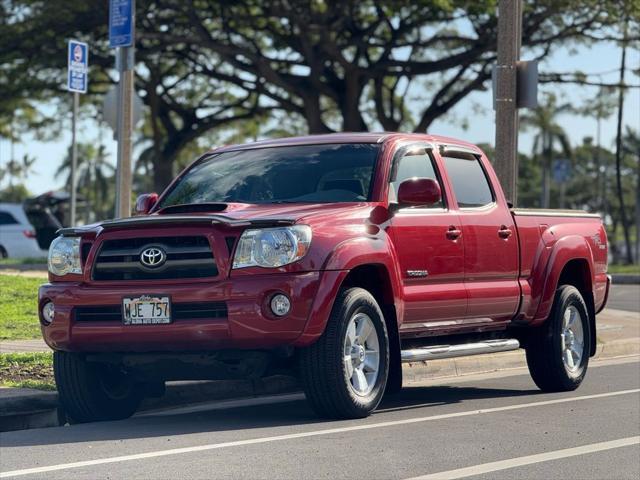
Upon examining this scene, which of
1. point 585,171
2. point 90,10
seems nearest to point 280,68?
point 90,10

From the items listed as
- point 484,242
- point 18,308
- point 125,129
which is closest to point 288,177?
point 484,242

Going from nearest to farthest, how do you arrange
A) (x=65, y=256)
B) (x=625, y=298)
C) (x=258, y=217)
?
(x=258, y=217), (x=65, y=256), (x=625, y=298)

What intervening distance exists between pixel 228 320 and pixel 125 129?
7.79 meters

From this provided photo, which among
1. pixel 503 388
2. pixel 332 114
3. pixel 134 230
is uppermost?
pixel 332 114

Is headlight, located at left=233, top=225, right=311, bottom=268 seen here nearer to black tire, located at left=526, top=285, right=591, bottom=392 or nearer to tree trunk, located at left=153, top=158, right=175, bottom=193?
black tire, located at left=526, top=285, right=591, bottom=392

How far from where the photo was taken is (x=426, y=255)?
30.6 feet

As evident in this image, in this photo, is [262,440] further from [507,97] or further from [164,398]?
[507,97]

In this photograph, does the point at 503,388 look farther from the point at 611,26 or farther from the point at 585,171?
the point at 585,171

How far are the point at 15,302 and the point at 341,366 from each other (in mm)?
7144

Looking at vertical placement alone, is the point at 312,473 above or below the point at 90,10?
below

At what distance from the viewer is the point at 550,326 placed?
10922 mm

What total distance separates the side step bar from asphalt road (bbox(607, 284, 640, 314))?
10148 millimetres

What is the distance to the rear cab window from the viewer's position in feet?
33.5

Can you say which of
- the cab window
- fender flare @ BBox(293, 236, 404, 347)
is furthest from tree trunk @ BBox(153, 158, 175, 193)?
fender flare @ BBox(293, 236, 404, 347)
